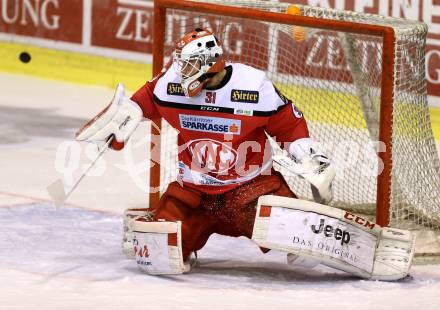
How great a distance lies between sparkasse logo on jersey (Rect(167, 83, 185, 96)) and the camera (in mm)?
5625

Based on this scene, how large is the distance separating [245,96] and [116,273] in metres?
0.86

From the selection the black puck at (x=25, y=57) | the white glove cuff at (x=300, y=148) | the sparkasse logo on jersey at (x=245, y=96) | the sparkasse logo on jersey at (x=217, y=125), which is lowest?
the white glove cuff at (x=300, y=148)

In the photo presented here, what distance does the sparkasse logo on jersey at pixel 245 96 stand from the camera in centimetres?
553

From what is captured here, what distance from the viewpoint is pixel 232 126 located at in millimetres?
5559

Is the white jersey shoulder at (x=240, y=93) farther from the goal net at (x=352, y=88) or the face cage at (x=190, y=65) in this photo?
the goal net at (x=352, y=88)

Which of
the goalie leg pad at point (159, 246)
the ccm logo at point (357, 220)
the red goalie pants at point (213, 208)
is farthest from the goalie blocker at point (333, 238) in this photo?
the goalie leg pad at point (159, 246)

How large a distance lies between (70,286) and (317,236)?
0.96m

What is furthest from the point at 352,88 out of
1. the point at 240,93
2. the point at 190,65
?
the point at 190,65

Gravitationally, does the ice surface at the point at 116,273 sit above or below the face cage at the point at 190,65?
below

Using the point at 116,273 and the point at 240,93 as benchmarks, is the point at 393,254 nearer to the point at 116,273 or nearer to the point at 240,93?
the point at 240,93

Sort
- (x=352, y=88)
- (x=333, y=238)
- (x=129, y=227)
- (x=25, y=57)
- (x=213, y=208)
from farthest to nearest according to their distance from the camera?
(x=25, y=57) → (x=352, y=88) → (x=129, y=227) → (x=213, y=208) → (x=333, y=238)

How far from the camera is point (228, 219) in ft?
18.5

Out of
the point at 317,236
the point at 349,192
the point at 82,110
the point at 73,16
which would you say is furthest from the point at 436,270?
the point at 73,16

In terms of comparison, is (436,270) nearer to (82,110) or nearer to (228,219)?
(228,219)
